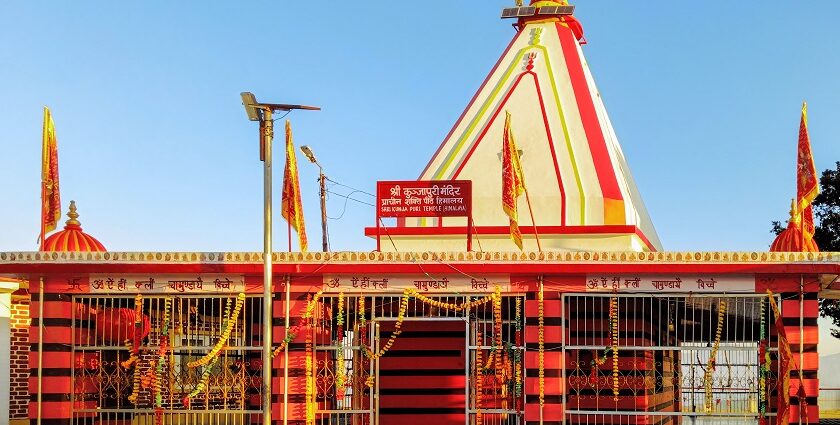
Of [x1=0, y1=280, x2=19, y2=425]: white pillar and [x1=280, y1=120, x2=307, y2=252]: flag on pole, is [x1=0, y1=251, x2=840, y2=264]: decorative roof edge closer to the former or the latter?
[x1=280, y1=120, x2=307, y2=252]: flag on pole

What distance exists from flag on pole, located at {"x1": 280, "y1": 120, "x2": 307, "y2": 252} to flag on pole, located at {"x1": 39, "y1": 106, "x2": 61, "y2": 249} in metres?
3.98

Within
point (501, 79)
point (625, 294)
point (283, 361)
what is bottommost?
point (283, 361)

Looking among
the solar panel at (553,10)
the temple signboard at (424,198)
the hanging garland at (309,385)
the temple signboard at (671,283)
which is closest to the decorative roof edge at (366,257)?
the temple signboard at (671,283)

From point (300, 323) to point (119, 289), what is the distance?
10.0ft

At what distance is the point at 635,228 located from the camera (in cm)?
2127

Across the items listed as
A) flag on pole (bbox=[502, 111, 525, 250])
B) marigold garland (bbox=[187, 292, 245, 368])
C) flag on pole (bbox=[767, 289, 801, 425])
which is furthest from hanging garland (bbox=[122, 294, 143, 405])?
flag on pole (bbox=[767, 289, 801, 425])

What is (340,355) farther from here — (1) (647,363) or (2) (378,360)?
(1) (647,363)

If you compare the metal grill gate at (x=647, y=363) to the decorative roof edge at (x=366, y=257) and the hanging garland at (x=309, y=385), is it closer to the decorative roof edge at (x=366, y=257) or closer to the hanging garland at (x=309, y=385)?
the decorative roof edge at (x=366, y=257)

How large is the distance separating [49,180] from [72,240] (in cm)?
346

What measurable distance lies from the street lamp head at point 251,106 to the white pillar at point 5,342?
1035 centimetres

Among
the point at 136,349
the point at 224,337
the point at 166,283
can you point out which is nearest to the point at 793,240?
the point at 224,337

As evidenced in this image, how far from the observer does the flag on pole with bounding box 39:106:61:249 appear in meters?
18.5

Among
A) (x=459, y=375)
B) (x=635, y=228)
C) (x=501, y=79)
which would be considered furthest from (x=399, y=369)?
(x=501, y=79)

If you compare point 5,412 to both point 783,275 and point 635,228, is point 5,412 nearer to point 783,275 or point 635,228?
point 635,228
